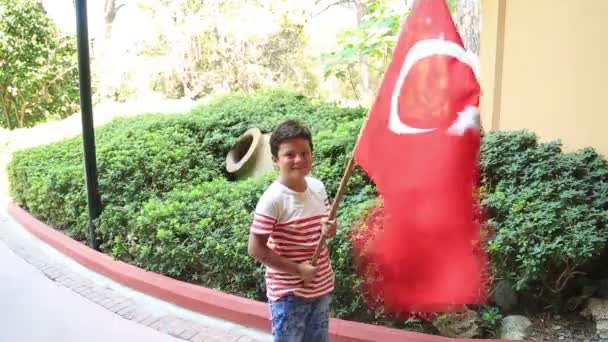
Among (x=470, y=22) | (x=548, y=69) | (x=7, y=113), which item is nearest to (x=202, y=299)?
(x=548, y=69)

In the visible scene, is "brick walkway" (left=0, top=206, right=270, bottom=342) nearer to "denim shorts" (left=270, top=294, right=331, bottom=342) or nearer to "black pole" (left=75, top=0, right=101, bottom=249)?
"black pole" (left=75, top=0, right=101, bottom=249)

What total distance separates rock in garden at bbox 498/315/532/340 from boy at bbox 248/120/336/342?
1.43 m

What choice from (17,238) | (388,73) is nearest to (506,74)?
(388,73)

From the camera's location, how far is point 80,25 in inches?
184

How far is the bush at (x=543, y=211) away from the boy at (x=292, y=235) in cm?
151

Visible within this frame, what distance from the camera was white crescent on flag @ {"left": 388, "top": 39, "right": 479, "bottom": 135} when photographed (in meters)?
2.16

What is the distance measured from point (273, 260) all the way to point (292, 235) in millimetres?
141

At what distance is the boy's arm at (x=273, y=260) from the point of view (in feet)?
6.31

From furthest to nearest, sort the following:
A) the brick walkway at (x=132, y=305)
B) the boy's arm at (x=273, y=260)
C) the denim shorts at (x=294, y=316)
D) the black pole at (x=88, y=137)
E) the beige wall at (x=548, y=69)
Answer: the black pole at (x=88, y=137) < the beige wall at (x=548, y=69) < the brick walkway at (x=132, y=305) < the denim shorts at (x=294, y=316) < the boy's arm at (x=273, y=260)

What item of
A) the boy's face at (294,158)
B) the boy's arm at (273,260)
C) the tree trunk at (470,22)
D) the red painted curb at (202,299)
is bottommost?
the red painted curb at (202,299)

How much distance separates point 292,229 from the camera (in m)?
2.02

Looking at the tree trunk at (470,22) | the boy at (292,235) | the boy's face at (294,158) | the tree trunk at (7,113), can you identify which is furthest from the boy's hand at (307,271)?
the tree trunk at (7,113)

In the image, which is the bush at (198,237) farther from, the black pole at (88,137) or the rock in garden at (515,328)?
the rock in garden at (515,328)

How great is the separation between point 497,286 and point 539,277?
0.87ft
